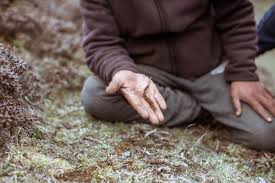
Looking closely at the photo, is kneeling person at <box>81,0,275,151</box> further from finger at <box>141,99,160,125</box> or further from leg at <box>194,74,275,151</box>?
finger at <box>141,99,160,125</box>

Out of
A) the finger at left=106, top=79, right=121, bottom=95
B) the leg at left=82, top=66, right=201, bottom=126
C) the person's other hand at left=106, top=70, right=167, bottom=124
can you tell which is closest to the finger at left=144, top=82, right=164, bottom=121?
the person's other hand at left=106, top=70, right=167, bottom=124

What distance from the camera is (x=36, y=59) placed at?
325cm

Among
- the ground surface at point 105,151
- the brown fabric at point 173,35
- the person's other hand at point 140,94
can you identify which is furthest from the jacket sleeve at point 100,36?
the ground surface at point 105,151

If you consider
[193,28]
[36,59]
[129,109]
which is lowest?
[36,59]

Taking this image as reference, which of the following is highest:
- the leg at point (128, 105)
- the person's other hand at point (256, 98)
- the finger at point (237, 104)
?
the person's other hand at point (256, 98)

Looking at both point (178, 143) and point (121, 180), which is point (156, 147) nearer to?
point (178, 143)

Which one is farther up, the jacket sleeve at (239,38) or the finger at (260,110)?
the jacket sleeve at (239,38)

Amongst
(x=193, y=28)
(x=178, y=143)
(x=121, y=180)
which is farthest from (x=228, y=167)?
(x=193, y=28)

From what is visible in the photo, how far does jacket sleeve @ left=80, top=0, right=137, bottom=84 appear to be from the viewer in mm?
2332

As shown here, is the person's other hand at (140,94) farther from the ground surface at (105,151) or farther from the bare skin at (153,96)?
the ground surface at (105,151)

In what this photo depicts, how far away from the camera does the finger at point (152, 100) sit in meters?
1.96

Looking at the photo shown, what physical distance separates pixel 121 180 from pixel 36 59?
1.72m

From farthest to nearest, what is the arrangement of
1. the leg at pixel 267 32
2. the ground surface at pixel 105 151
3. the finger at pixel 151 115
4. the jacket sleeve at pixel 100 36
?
the leg at pixel 267 32, the jacket sleeve at pixel 100 36, the finger at pixel 151 115, the ground surface at pixel 105 151

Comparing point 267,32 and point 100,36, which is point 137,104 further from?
point 267,32
